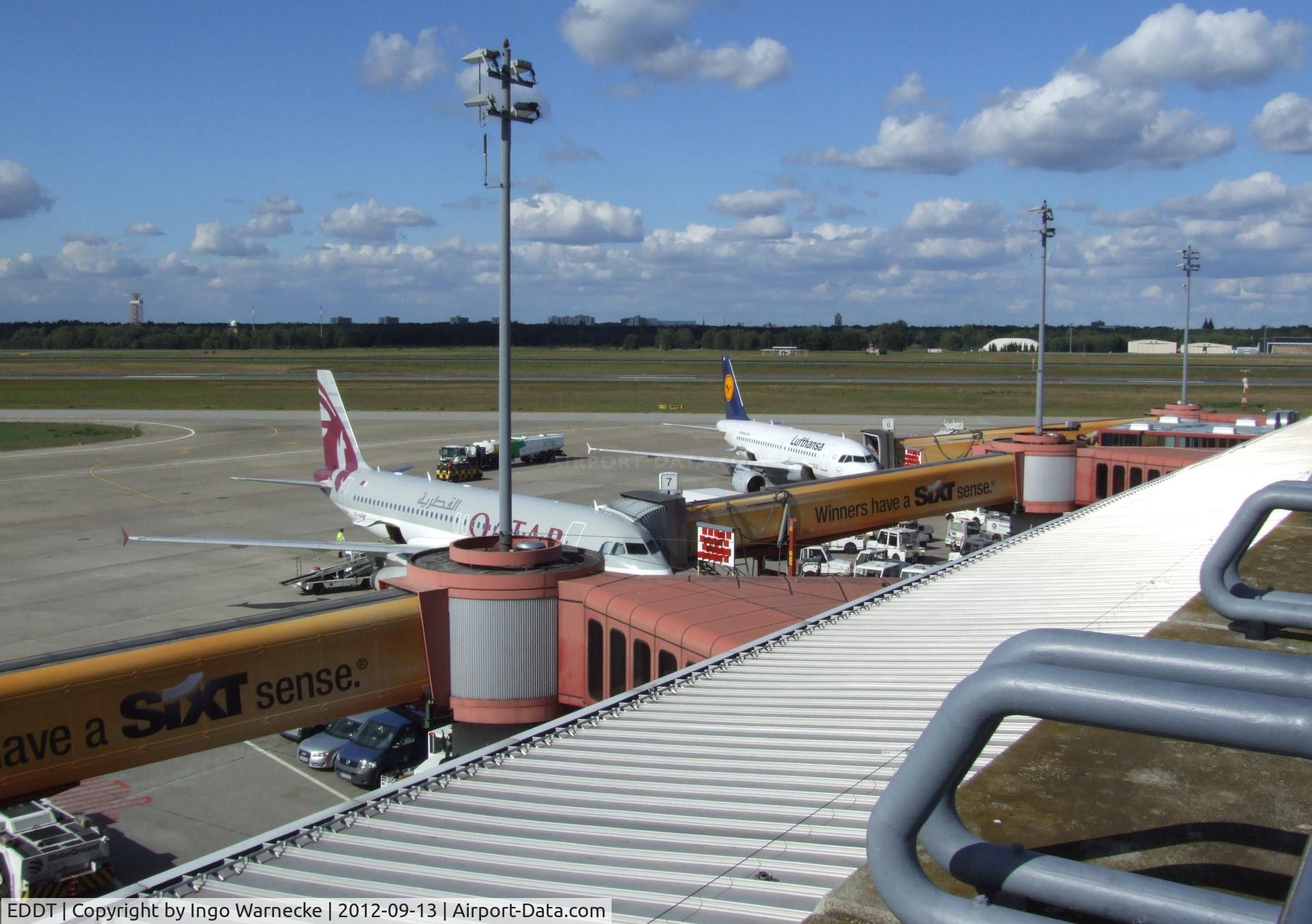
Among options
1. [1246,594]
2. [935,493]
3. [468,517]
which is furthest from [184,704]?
[935,493]

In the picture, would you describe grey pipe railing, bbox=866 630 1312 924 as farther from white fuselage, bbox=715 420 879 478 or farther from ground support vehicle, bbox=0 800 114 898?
white fuselage, bbox=715 420 879 478

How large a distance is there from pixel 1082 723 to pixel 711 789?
607 centimetres

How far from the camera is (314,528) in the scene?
51.9m

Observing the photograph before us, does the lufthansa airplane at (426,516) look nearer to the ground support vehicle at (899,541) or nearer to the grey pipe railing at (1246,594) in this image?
the ground support vehicle at (899,541)

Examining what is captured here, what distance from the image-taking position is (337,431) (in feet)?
159

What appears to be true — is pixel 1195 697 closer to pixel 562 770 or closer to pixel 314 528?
pixel 562 770

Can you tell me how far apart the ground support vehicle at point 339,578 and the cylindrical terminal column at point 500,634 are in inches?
771

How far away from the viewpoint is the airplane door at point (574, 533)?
3175 centimetres

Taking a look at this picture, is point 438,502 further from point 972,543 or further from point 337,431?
point 972,543

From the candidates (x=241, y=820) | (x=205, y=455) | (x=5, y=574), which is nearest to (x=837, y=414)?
(x=205, y=455)

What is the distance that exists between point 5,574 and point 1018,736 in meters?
45.2

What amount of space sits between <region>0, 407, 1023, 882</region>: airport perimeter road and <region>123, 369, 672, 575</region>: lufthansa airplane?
2.97m

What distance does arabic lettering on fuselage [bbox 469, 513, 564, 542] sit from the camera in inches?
1298

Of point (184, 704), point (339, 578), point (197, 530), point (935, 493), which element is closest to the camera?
point (184, 704)
